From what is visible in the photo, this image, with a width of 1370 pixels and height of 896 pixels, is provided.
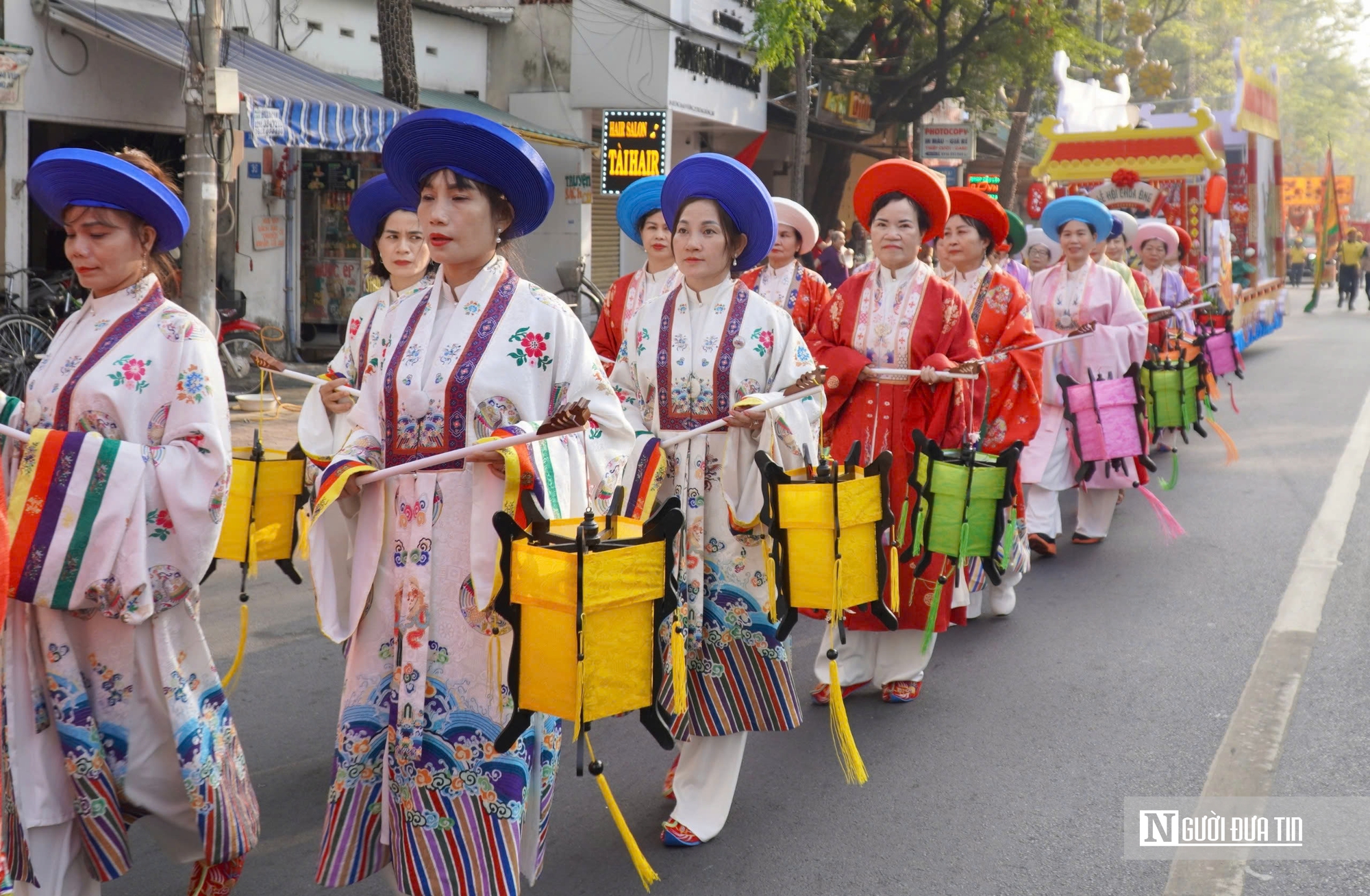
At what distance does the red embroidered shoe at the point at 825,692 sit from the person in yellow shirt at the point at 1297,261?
40714 millimetres

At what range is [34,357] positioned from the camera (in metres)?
9.78

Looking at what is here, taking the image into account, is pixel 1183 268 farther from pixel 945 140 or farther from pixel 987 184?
pixel 945 140

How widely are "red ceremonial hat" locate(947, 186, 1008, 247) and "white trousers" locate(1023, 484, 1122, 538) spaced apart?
214cm

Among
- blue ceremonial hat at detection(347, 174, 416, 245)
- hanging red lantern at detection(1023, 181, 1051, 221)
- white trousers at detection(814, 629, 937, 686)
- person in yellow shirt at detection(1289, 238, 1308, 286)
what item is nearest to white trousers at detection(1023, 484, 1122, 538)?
white trousers at detection(814, 629, 937, 686)

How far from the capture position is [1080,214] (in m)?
7.89

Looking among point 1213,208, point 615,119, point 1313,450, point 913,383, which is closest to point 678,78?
point 615,119

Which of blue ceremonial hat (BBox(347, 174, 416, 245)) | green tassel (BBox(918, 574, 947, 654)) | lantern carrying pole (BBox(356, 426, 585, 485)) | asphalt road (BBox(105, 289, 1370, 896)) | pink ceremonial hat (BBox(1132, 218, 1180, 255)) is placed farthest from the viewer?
pink ceremonial hat (BBox(1132, 218, 1180, 255))

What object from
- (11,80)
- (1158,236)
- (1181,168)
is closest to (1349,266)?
(1181,168)

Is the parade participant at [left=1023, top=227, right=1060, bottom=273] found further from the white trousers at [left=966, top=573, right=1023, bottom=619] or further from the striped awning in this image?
the striped awning

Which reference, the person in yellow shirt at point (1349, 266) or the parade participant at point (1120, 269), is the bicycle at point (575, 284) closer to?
the parade participant at point (1120, 269)

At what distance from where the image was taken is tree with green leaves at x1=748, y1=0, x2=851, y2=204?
16.8 m

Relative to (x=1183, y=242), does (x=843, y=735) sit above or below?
below

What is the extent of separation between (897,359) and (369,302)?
200 cm

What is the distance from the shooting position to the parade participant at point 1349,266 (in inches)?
1244
